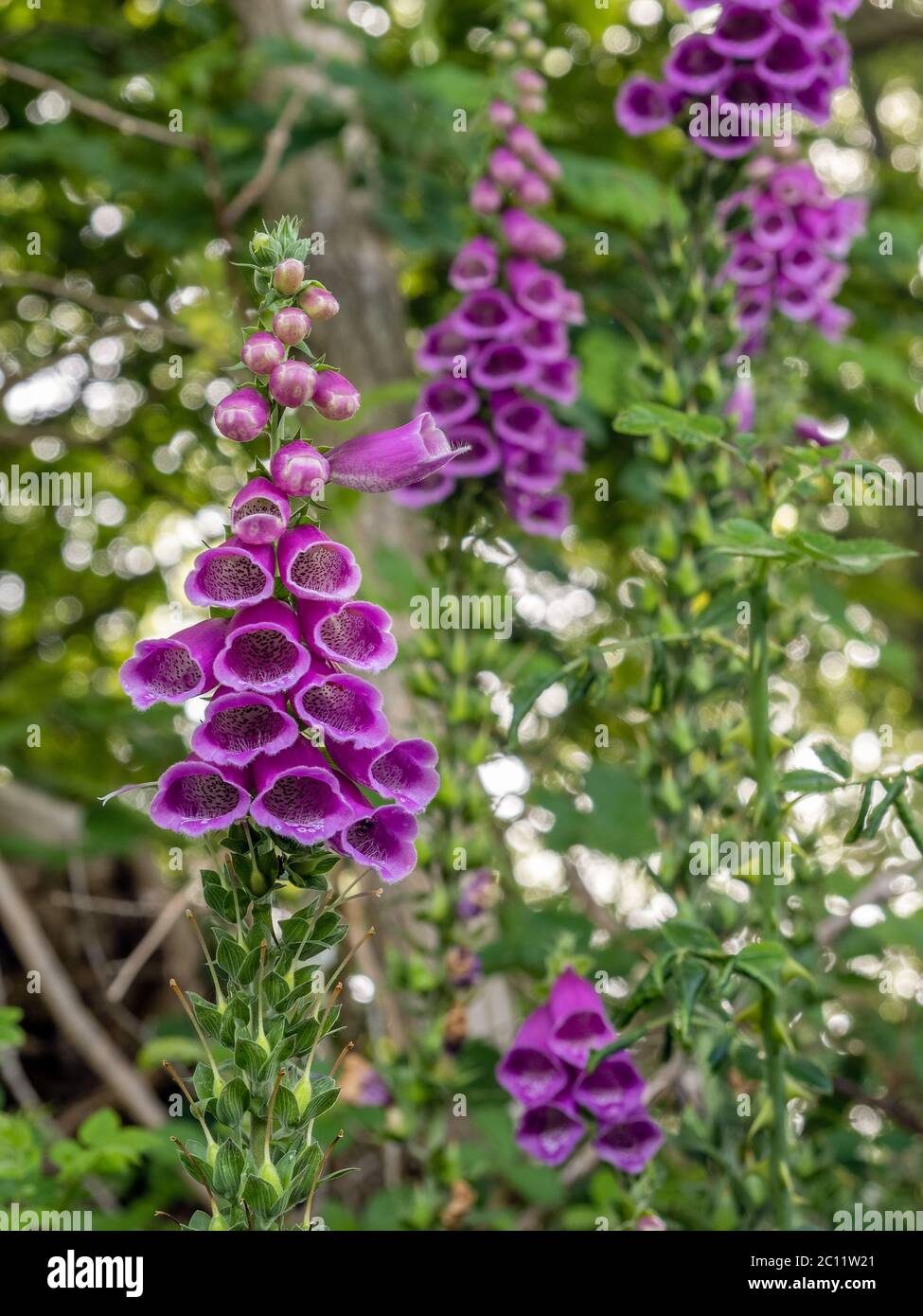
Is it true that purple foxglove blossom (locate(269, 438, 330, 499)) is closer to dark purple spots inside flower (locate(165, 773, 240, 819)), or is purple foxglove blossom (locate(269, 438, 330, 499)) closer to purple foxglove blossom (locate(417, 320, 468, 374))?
dark purple spots inside flower (locate(165, 773, 240, 819))

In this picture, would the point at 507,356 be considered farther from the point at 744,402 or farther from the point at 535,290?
the point at 744,402

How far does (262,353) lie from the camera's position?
4.17 ft

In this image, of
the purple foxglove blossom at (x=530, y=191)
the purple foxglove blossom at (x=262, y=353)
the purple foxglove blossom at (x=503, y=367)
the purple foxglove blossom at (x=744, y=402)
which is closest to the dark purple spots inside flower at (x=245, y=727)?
the purple foxglove blossom at (x=262, y=353)

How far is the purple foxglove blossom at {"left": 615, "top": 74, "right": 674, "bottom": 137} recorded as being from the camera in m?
2.60

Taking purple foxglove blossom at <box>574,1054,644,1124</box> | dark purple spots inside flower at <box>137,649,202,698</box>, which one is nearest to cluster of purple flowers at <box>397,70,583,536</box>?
purple foxglove blossom at <box>574,1054,644,1124</box>

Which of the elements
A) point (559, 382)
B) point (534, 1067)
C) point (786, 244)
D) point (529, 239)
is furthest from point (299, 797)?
point (786, 244)

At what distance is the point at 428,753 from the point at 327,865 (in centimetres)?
17

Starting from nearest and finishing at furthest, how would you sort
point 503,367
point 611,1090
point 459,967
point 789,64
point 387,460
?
1. point 387,460
2. point 611,1090
3. point 459,967
4. point 789,64
5. point 503,367

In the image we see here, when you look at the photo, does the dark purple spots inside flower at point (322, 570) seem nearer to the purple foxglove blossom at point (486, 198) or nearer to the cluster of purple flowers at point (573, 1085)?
the cluster of purple flowers at point (573, 1085)

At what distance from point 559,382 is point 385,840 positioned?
59.9 inches

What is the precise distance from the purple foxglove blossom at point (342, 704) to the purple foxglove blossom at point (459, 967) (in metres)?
1.11

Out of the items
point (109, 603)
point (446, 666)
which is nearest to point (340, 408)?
point (446, 666)

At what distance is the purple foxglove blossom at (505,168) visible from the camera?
2686 mm

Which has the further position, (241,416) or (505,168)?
(505,168)
